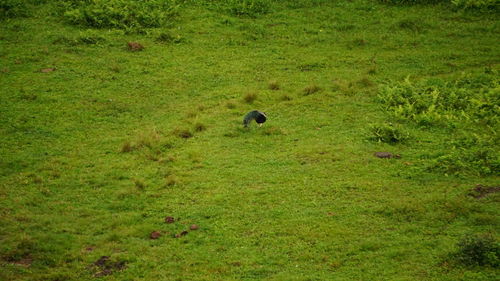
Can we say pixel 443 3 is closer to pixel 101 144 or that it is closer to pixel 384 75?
pixel 384 75

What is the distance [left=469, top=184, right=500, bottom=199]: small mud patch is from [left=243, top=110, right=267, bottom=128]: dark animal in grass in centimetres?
636

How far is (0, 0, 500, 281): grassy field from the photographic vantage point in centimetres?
1151

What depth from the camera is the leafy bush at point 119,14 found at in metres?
23.9

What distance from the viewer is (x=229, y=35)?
23.6 meters

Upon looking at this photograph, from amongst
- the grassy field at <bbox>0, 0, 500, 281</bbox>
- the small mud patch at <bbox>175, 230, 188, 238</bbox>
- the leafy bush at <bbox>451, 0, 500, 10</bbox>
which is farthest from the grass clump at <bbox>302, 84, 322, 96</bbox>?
the leafy bush at <bbox>451, 0, 500, 10</bbox>

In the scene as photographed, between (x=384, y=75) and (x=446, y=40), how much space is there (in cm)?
420

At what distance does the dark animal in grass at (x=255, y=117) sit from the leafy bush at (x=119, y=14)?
29.5ft

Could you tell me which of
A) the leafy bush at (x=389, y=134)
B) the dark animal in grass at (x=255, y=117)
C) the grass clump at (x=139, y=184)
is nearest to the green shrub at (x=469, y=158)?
the leafy bush at (x=389, y=134)

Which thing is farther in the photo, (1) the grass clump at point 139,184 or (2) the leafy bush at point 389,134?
(2) the leafy bush at point 389,134

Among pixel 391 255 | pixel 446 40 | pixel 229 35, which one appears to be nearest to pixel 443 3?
pixel 446 40

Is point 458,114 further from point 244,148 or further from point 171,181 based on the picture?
point 171,181

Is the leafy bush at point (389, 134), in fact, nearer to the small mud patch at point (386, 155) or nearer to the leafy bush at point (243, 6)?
the small mud patch at point (386, 155)

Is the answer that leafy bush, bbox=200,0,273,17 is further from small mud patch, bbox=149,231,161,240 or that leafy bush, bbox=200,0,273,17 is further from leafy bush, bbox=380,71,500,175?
small mud patch, bbox=149,231,161,240

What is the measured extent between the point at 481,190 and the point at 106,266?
873 centimetres
